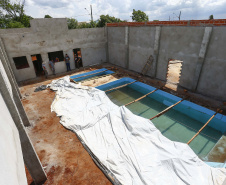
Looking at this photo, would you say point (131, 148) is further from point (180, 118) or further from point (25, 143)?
point (180, 118)

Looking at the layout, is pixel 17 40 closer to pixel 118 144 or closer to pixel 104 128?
pixel 104 128

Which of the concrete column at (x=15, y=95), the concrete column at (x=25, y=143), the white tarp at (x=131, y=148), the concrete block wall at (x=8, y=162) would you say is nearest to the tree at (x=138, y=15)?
the white tarp at (x=131, y=148)

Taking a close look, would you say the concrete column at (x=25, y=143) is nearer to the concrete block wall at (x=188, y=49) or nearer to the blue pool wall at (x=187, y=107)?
the blue pool wall at (x=187, y=107)

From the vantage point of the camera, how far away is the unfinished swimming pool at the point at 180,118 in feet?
24.6

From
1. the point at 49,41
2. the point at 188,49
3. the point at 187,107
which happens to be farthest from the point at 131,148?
the point at 49,41

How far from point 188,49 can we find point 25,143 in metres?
11.4

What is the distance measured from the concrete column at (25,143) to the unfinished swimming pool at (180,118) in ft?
20.7

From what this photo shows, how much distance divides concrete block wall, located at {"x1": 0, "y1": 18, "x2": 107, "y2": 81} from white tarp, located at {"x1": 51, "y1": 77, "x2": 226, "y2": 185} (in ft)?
25.3

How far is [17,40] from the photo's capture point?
12930 mm

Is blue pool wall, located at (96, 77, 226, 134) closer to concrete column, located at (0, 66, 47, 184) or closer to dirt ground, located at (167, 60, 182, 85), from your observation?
dirt ground, located at (167, 60, 182, 85)

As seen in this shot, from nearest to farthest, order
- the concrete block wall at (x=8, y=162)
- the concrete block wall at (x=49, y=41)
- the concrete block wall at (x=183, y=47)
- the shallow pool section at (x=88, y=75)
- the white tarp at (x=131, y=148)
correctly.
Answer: the concrete block wall at (x=8, y=162) < the white tarp at (x=131, y=148) < the concrete block wall at (x=183, y=47) < the concrete block wall at (x=49, y=41) < the shallow pool section at (x=88, y=75)

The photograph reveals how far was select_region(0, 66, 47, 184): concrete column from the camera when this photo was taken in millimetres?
3554

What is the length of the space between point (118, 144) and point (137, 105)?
4614 mm

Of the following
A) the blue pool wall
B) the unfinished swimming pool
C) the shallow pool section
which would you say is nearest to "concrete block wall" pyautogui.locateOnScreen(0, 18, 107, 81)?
the shallow pool section
